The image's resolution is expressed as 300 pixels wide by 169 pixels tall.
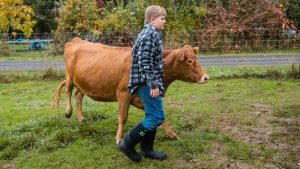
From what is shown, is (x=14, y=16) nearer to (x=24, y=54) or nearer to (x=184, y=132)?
(x=24, y=54)

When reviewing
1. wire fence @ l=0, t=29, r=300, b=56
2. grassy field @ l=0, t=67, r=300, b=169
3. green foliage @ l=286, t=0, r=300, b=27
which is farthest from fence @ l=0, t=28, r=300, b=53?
green foliage @ l=286, t=0, r=300, b=27

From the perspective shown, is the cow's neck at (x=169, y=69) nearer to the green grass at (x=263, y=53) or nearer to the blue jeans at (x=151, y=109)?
the blue jeans at (x=151, y=109)

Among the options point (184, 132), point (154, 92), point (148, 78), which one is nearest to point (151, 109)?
point (154, 92)

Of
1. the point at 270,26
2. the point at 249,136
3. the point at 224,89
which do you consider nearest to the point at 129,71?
the point at 249,136

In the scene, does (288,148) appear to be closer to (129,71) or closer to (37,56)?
(129,71)

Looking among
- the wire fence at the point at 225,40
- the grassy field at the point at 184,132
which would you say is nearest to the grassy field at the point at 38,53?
the wire fence at the point at 225,40

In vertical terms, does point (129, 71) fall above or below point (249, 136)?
above

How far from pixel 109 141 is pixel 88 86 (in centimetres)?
85

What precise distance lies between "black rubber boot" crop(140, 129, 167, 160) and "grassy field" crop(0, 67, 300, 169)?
12 centimetres

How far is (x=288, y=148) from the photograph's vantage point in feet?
20.7

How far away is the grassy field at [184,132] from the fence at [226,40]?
18.1ft

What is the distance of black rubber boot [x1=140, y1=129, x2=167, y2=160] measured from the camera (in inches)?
229

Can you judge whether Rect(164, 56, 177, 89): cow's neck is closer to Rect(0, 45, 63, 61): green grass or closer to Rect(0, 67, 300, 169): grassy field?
Rect(0, 67, 300, 169): grassy field

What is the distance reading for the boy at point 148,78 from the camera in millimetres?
5270
